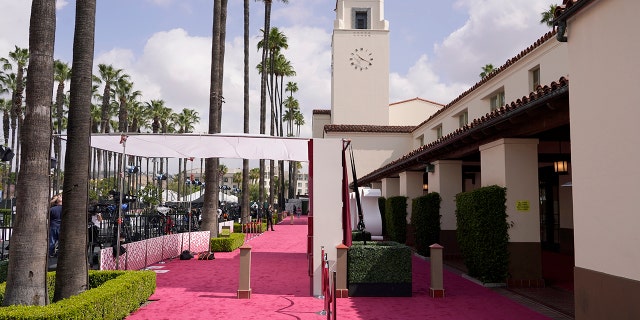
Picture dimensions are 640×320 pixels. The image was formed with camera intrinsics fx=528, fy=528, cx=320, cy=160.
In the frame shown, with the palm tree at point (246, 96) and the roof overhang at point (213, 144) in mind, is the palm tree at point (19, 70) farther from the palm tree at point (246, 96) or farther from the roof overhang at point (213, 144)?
the roof overhang at point (213, 144)

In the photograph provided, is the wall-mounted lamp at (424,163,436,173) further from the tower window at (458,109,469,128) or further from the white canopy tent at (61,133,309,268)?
the tower window at (458,109,469,128)

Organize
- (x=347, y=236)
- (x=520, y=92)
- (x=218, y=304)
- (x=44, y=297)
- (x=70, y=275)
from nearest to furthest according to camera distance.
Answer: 1. (x=44, y=297)
2. (x=70, y=275)
3. (x=218, y=304)
4. (x=347, y=236)
5. (x=520, y=92)

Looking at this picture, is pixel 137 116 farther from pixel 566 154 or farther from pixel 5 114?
pixel 566 154

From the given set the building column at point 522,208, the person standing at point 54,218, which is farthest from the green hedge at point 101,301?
the building column at point 522,208

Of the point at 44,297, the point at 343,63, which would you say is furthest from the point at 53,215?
the point at 343,63

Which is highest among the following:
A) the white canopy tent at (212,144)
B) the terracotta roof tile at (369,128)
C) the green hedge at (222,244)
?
the terracotta roof tile at (369,128)

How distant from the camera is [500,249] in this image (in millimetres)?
11820

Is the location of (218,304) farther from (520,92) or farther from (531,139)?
(520,92)

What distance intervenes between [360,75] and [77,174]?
117 feet

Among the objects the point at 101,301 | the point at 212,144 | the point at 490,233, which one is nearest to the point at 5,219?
the point at 212,144

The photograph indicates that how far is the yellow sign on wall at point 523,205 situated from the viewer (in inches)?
468

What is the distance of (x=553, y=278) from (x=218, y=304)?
837cm

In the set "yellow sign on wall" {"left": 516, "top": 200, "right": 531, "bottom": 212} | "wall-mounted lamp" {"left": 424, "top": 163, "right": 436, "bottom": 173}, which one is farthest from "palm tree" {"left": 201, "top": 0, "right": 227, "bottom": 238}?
"yellow sign on wall" {"left": 516, "top": 200, "right": 531, "bottom": 212}

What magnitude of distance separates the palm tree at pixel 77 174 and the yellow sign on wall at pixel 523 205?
893cm
